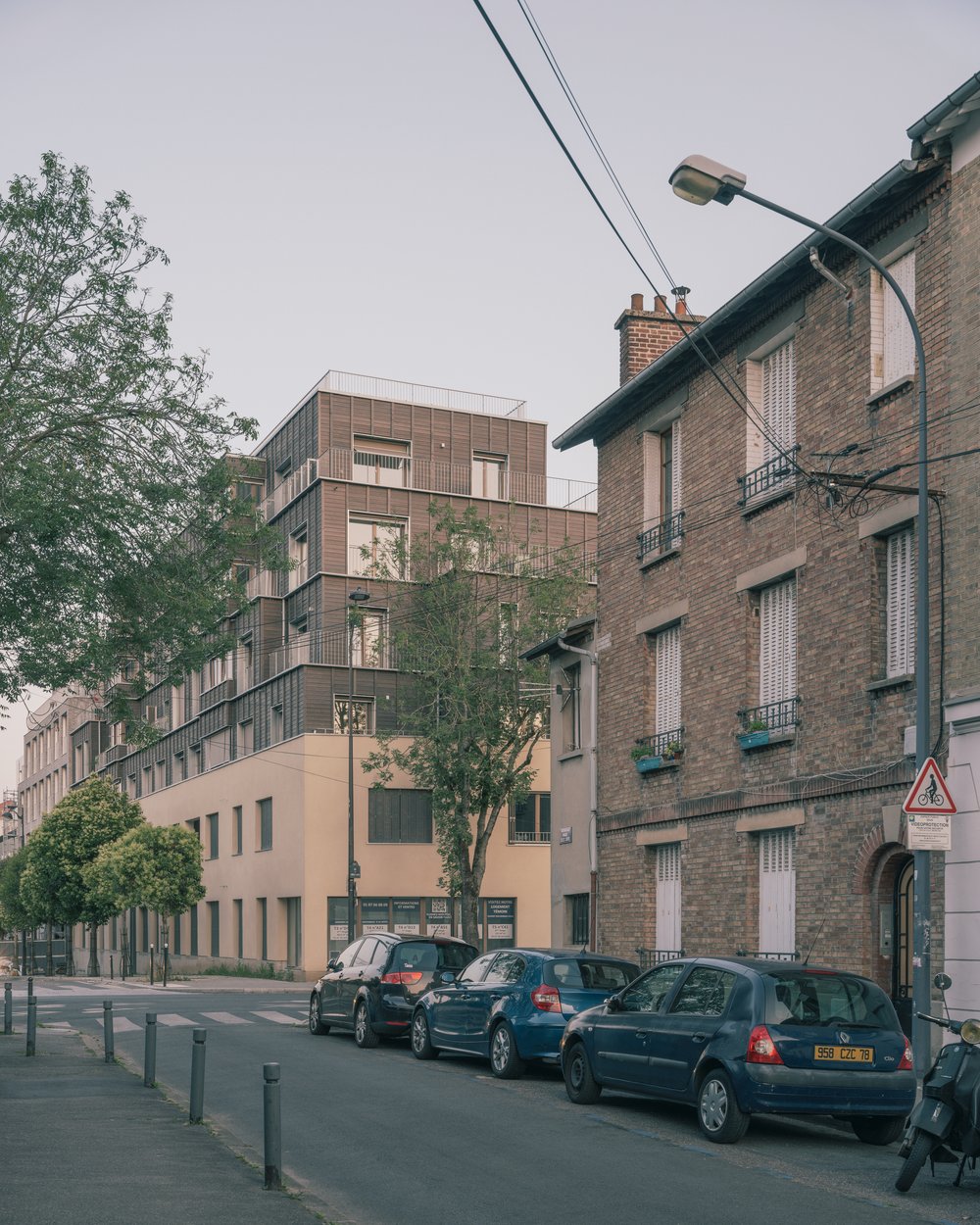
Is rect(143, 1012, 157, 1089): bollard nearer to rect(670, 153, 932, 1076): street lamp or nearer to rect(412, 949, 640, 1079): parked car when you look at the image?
rect(412, 949, 640, 1079): parked car

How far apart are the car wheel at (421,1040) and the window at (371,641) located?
29.5m

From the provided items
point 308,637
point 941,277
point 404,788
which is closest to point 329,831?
point 404,788

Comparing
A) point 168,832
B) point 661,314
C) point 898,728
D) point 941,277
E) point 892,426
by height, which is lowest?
point 168,832

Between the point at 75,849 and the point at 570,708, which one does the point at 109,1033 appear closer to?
the point at 570,708

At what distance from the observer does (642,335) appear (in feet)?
91.5

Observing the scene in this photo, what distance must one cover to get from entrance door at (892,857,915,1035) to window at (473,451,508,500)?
36282 millimetres

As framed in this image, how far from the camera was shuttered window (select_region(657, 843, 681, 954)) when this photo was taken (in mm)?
24438

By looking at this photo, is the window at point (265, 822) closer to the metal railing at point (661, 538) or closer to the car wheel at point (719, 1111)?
the metal railing at point (661, 538)

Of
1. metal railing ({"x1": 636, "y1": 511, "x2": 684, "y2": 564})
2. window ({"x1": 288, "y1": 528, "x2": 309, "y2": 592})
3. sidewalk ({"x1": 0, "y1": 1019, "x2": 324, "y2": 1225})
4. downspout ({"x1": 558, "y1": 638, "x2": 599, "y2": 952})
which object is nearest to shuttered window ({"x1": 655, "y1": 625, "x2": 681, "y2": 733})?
metal railing ({"x1": 636, "y1": 511, "x2": 684, "y2": 564})

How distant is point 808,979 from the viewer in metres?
12.7

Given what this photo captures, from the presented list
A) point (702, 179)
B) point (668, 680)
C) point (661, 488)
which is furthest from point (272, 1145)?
point (661, 488)

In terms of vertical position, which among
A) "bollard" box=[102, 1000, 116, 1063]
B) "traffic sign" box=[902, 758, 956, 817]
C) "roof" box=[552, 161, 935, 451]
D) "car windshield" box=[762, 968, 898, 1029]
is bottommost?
"bollard" box=[102, 1000, 116, 1063]

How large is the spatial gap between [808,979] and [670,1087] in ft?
4.94

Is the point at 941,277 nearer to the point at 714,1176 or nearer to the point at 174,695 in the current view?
the point at 714,1176
